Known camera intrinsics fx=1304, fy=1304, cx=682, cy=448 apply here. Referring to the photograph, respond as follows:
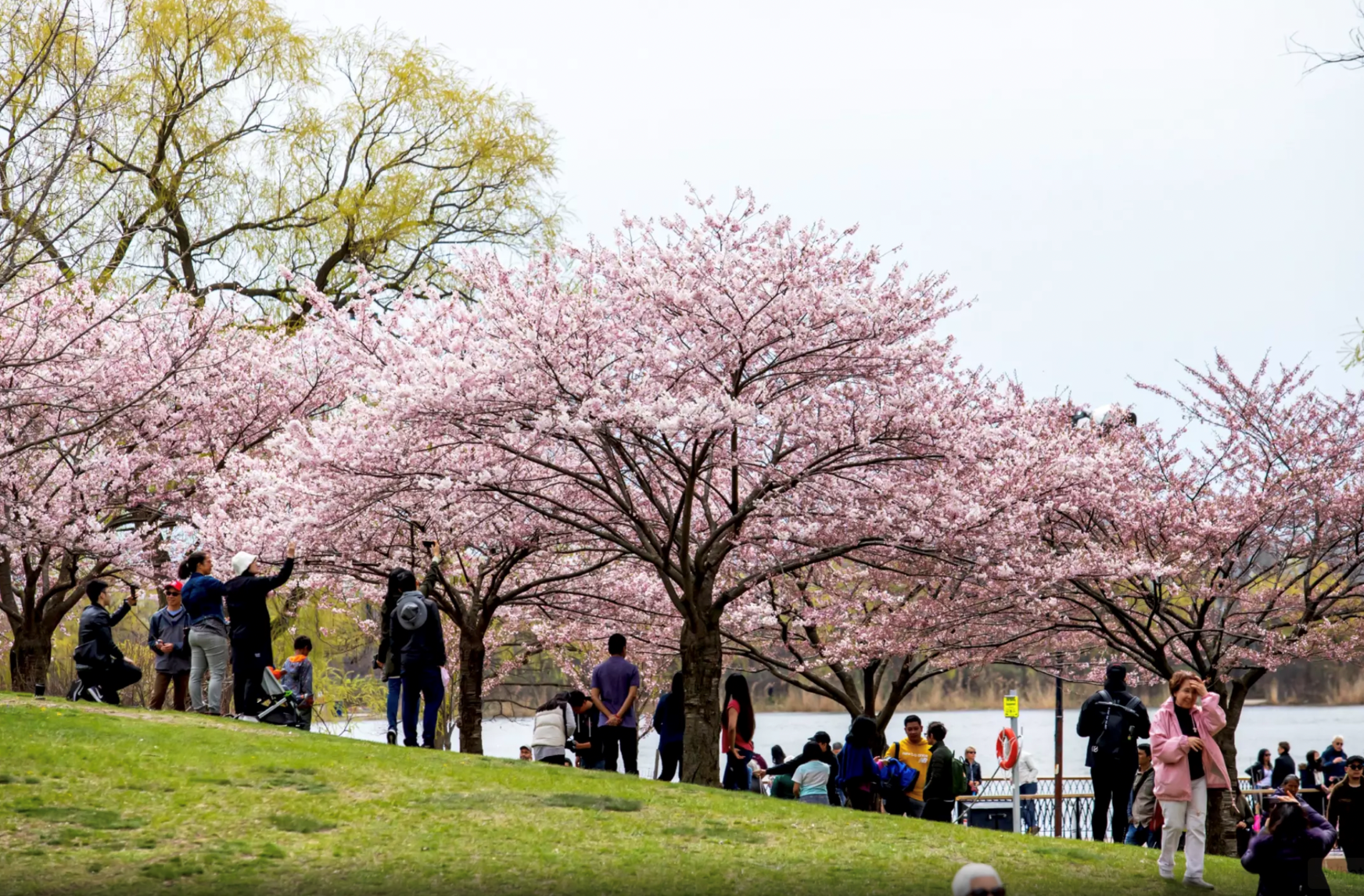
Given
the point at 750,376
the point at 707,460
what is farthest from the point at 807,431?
the point at 707,460

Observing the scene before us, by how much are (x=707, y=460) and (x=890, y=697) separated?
251 inches

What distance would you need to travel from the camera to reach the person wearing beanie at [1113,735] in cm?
1135

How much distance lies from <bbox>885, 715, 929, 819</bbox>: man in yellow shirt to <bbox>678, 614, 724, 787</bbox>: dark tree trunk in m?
2.10

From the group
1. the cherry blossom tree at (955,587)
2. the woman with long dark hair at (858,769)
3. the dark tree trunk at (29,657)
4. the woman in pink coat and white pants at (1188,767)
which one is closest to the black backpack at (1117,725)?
the woman with long dark hair at (858,769)

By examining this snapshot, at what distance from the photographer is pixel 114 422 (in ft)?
63.4

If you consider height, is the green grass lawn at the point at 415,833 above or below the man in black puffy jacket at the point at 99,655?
below

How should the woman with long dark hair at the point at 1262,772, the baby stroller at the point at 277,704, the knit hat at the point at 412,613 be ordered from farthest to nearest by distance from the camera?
the woman with long dark hair at the point at 1262,772
the baby stroller at the point at 277,704
the knit hat at the point at 412,613

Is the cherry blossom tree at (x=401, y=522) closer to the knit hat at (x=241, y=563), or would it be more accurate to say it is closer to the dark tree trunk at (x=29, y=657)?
the knit hat at (x=241, y=563)

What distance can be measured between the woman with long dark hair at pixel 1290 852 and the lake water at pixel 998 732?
39.3m

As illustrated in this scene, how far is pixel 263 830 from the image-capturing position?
848 centimetres

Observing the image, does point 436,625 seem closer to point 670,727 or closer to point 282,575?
point 282,575

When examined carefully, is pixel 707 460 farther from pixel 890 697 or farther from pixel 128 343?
pixel 128 343

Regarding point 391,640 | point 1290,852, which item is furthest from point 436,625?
point 1290,852

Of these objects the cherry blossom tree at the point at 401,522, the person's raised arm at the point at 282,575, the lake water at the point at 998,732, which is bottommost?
the lake water at the point at 998,732
